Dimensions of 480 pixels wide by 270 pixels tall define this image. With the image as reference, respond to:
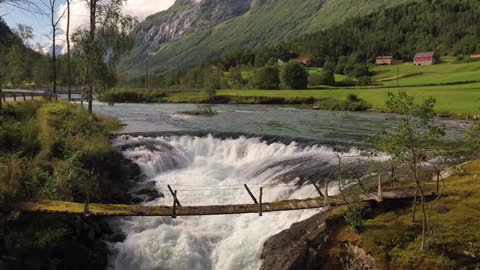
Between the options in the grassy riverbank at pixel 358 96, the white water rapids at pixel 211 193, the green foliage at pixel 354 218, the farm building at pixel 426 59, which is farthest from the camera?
the farm building at pixel 426 59

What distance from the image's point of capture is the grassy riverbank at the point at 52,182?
14.4m

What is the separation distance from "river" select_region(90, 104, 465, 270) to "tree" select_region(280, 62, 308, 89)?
237 ft

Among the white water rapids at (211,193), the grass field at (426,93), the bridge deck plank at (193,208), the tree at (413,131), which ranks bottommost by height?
the white water rapids at (211,193)

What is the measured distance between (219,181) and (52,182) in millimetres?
A: 11358

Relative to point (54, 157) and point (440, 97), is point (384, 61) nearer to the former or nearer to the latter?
point (440, 97)

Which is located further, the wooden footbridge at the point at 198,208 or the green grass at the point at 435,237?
the wooden footbridge at the point at 198,208

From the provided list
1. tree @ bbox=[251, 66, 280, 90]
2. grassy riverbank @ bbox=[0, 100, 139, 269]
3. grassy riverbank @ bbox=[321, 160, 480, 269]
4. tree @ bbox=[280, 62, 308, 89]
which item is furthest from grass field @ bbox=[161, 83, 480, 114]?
grassy riverbank @ bbox=[0, 100, 139, 269]

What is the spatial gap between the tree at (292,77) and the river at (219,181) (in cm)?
7232

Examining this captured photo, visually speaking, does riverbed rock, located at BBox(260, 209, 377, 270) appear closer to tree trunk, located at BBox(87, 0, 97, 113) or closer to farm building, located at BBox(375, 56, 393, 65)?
tree trunk, located at BBox(87, 0, 97, 113)

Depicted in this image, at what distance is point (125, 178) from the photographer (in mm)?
25922

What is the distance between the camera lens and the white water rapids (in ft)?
56.6

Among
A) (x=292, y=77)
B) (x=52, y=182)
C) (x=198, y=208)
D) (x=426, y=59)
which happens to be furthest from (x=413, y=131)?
(x=426, y=59)

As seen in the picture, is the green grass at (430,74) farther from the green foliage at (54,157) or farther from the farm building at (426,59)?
the green foliage at (54,157)

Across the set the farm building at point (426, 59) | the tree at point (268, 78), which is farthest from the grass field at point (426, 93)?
the tree at point (268, 78)
